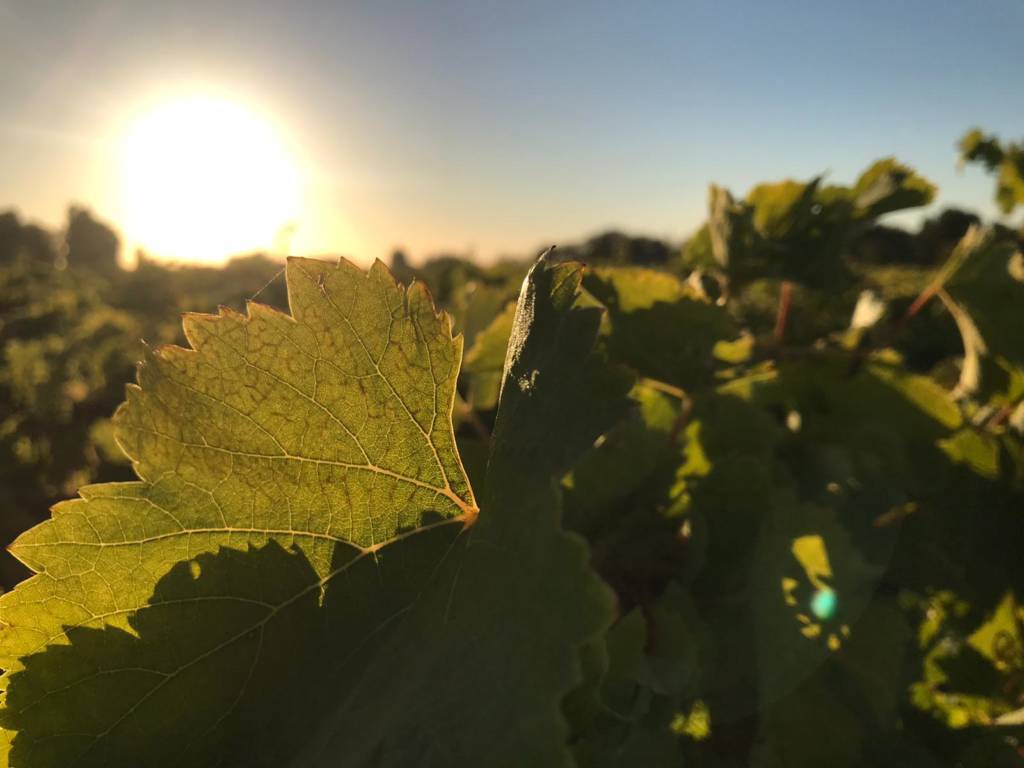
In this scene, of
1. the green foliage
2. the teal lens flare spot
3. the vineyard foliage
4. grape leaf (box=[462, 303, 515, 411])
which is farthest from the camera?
the green foliage

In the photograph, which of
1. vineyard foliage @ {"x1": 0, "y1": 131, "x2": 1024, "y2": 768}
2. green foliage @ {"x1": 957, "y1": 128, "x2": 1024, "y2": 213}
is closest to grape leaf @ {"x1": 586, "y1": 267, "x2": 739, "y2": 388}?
vineyard foliage @ {"x1": 0, "y1": 131, "x2": 1024, "y2": 768}

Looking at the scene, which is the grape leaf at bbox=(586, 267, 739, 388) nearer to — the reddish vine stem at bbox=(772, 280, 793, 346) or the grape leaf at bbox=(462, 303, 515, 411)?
the grape leaf at bbox=(462, 303, 515, 411)

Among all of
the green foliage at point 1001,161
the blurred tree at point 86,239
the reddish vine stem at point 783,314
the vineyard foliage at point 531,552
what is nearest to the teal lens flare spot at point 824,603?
the vineyard foliage at point 531,552

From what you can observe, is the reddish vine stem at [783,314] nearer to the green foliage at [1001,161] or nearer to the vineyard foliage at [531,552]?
the vineyard foliage at [531,552]

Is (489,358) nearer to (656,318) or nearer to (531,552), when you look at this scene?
(656,318)

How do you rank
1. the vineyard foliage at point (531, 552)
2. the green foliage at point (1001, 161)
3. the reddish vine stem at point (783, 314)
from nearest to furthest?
the vineyard foliage at point (531, 552) → the reddish vine stem at point (783, 314) → the green foliage at point (1001, 161)

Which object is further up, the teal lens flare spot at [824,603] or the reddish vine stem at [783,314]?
the reddish vine stem at [783,314]

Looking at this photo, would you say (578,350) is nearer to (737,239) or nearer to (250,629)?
(250,629)

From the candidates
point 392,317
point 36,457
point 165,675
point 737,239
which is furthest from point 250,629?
point 36,457
